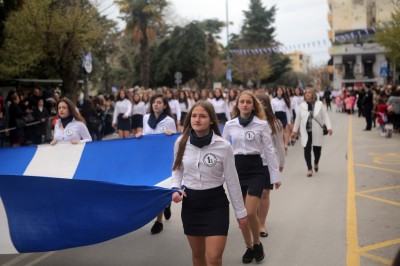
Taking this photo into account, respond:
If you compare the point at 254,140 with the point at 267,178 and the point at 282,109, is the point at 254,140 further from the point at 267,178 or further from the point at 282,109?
the point at 282,109

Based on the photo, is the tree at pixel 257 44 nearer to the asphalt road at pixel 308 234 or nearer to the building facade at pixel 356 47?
the building facade at pixel 356 47

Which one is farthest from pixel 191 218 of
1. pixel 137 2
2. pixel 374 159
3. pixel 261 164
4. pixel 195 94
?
pixel 137 2

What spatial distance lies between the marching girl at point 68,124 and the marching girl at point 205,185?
347 centimetres

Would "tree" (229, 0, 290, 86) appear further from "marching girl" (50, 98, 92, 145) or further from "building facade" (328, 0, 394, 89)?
"marching girl" (50, 98, 92, 145)

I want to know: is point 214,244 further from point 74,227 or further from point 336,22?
point 336,22

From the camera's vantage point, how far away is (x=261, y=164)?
6.00 m

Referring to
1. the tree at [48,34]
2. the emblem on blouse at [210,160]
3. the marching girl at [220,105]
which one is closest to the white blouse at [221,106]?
the marching girl at [220,105]

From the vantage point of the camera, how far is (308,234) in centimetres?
700

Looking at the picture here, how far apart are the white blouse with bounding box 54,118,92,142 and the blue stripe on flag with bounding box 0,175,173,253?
264 centimetres

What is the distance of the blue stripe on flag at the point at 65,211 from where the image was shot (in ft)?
16.3

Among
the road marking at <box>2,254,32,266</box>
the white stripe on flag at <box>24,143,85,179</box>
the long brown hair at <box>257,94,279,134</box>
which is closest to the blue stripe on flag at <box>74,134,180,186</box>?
the white stripe on flag at <box>24,143,85,179</box>

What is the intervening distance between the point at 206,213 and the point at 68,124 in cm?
392

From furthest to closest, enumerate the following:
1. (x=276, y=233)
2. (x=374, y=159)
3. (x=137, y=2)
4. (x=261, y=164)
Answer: (x=137, y=2) → (x=374, y=159) → (x=276, y=233) → (x=261, y=164)

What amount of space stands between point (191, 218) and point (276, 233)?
116 inches
